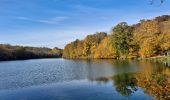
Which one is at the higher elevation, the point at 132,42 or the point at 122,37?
the point at 122,37

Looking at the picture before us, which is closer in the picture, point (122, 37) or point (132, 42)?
point (132, 42)

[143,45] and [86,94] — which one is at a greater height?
[143,45]

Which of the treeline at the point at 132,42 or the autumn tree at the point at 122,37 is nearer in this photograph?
the treeline at the point at 132,42

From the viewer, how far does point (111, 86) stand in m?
34.8

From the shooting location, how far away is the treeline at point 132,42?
81875 millimetres

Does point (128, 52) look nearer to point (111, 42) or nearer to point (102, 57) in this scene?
point (111, 42)

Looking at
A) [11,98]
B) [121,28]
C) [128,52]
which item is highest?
[121,28]

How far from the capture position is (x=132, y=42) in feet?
319

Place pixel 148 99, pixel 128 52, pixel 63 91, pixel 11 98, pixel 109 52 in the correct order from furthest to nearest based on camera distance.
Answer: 1. pixel 109 52
2. pixel 128 52
3. pixel 63 91
4. pixel 11 98
5. pixel 148 99

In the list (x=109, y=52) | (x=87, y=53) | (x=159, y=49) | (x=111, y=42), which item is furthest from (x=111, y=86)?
(x=87, y=53)

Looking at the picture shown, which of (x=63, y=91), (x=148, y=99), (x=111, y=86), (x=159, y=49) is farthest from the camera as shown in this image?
(x=159, y=49)

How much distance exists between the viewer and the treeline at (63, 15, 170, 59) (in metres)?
81.9

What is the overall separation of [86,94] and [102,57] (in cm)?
9454

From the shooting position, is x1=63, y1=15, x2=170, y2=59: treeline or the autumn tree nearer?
x1=63, y1=15, x2=170, y2=59: treeline
